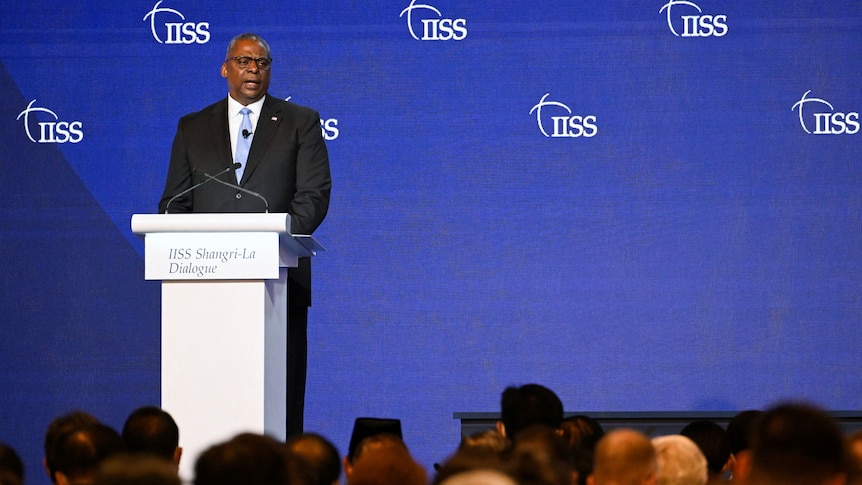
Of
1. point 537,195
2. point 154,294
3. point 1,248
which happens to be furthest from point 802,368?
point 1,248

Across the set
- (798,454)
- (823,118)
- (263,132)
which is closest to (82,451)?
(798,454)

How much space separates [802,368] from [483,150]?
79.6 inches

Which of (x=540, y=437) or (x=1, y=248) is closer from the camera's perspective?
(x=540, y=437)

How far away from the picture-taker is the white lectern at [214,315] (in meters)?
4.08

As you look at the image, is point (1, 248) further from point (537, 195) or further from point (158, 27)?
point (537, 195)

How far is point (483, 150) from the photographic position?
21.6 ft

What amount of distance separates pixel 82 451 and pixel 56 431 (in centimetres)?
35

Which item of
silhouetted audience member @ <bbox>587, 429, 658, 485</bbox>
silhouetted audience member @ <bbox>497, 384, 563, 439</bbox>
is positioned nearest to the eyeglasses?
silhouetted audience member @ <bbox>497, 384, 563, 439</bbox>

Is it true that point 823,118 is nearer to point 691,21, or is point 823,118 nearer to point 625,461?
point 691,21

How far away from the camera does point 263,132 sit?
500 centimetres

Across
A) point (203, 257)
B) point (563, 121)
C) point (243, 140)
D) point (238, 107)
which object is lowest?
point (203, 257)

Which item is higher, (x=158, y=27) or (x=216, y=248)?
(x=158, y=27)

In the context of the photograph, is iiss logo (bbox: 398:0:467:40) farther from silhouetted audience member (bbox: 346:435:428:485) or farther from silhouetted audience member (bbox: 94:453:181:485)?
silhouetted audience member (bbox: 94:453:181:485)

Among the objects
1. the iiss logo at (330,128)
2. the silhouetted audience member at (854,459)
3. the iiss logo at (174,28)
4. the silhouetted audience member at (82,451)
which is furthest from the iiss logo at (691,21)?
the silhouetted audience member at (82,451)
